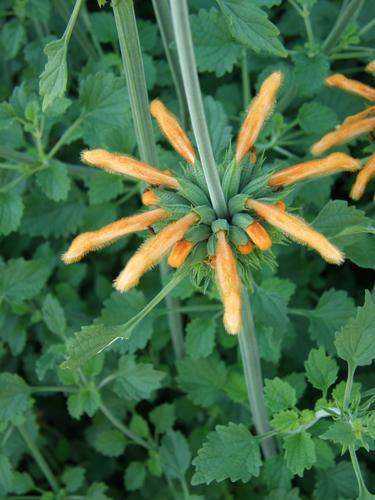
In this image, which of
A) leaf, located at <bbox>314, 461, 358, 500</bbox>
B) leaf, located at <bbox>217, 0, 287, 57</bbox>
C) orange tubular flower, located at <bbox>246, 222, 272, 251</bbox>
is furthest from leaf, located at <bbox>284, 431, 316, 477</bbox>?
leaf, located at <bbox>217, 0, 287, 57</bbox>

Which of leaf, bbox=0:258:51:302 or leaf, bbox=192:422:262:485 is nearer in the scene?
leaf, bbox=192:422:262:485

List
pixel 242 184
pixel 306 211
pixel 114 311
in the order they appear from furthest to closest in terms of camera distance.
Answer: pixel 306 211, pixel 114 311, pixel 242 184

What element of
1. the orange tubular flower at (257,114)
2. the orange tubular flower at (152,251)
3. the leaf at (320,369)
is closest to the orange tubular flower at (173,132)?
the orange tubular flower at (257,114)

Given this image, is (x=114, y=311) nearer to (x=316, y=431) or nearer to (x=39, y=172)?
(x=39, y=172)

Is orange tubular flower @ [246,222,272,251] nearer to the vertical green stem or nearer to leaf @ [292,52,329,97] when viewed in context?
the vertical green stem

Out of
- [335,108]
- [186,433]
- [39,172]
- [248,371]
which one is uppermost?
[39,172]

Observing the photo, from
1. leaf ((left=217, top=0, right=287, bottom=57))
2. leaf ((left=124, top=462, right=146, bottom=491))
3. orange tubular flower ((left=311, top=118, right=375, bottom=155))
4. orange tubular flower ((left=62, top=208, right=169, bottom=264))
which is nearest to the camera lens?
leaf ((left=217, top=0, right=287, bottom=57))

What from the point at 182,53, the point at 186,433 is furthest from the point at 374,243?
the point at 186,433
